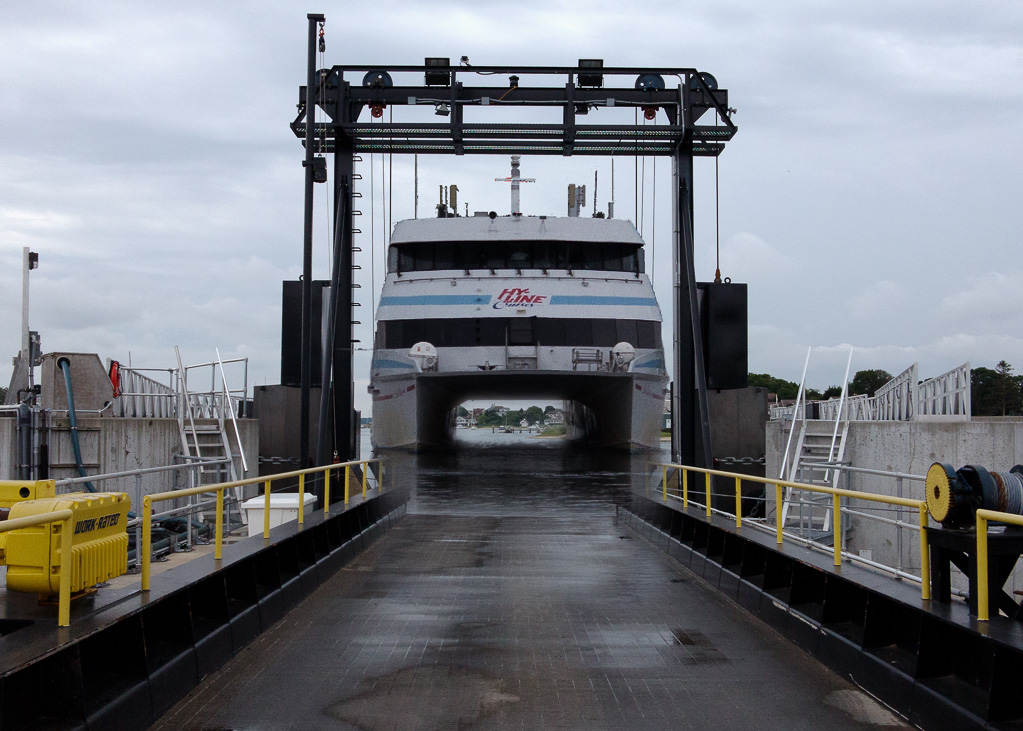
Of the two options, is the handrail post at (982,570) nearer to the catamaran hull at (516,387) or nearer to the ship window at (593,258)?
the catamaran hull at (516,387)

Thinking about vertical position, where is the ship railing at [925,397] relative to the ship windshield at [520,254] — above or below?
below

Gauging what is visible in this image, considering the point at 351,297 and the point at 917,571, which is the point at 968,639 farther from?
the point at 351,297

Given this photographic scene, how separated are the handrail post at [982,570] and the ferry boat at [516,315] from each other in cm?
2038

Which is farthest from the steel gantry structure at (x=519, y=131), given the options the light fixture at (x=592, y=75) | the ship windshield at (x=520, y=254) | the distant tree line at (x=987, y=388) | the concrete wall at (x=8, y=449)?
the distant tree line at (x=987, y=388)

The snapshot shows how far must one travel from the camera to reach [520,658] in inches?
254

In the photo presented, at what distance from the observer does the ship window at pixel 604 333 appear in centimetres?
2706

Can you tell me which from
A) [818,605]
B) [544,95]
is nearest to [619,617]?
[818,605]

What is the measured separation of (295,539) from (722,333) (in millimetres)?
13624

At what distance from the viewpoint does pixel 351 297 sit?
1897 centimetres

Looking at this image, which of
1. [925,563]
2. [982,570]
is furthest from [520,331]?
[982,570]

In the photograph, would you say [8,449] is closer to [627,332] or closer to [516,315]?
[516,315]

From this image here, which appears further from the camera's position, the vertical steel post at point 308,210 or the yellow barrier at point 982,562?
the vertical steel post at point 308,210

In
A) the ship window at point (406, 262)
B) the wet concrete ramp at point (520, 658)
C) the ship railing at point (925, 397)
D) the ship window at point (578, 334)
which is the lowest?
the wet concrete ramp at point (520, 658)

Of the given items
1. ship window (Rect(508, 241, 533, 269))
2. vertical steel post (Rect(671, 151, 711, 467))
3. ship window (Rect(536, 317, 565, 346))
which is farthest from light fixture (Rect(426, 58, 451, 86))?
ship window (Rect(508, 241, 533, 269))
